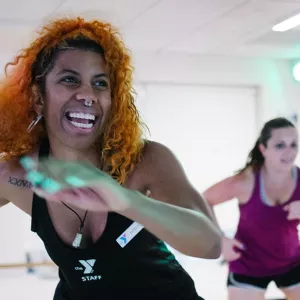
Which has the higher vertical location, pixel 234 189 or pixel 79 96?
pixel 79 96

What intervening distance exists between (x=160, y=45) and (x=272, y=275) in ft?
7.37

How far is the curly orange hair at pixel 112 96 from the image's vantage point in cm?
171

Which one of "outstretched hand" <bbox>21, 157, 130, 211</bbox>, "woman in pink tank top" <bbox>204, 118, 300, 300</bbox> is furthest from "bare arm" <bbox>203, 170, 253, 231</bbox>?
"outstretched hand" <bbox>21, 157, 130, 211</bbox>

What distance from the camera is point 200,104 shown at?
5.46m

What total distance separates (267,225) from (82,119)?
1880 millimetres

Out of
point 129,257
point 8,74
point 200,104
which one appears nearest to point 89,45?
point 8,74

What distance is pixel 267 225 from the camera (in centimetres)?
330

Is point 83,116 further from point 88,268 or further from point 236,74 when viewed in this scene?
point 236,74

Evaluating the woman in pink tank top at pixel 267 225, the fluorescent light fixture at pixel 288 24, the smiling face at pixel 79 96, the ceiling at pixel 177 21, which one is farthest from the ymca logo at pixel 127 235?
the fluorescent light fixture at pixel 288 24

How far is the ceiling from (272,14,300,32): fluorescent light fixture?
0.06m

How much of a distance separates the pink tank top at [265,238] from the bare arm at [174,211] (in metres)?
1.77

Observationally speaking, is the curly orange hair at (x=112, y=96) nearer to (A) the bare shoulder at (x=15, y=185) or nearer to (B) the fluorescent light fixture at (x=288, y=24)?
(A) the bare shoulder at (x=15, y=185)

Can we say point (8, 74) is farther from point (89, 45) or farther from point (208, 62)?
point (208, 62)

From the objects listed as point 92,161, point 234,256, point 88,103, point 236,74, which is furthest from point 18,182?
point 236,74
